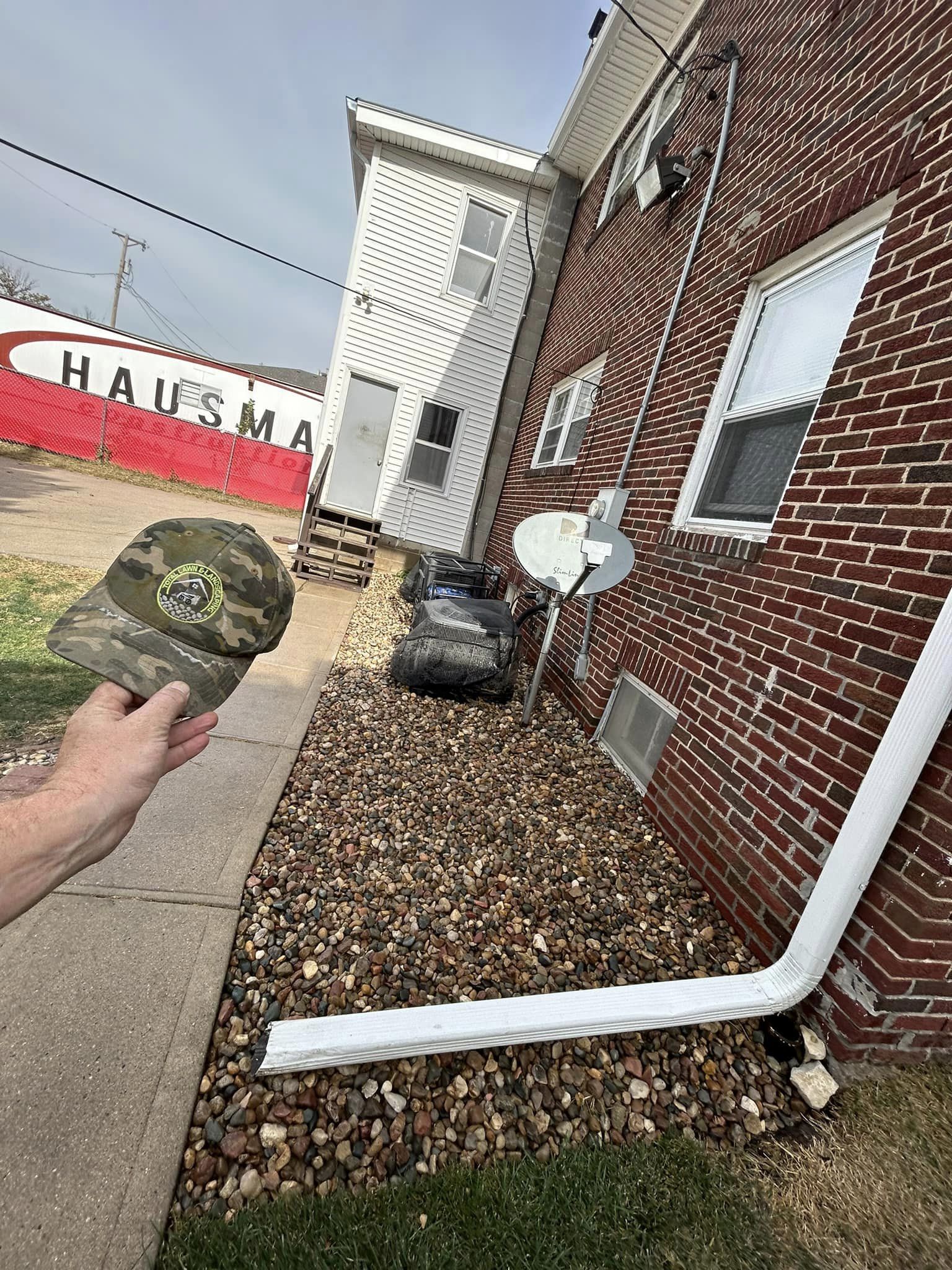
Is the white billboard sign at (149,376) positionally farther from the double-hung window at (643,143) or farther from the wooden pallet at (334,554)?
the double-hung window at (643,143)

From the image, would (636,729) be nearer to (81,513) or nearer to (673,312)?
(673,312)

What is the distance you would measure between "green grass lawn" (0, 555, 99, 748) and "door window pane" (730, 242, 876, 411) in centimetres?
426

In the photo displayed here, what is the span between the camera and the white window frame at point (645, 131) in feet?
17.0

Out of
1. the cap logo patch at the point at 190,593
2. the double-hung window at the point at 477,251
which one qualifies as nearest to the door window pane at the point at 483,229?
the double-hung window at the point at 477,251

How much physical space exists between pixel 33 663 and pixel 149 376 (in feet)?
60.7

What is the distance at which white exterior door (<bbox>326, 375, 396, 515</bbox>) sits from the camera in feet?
28.6

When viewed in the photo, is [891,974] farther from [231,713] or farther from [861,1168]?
[231,713]

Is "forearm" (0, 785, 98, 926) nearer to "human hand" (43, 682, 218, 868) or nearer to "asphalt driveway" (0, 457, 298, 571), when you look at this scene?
"human hand" (43, 682, 218, 868)

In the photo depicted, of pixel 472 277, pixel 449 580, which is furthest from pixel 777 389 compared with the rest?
pixel 472 277

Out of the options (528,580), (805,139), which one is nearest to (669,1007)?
(805,139)

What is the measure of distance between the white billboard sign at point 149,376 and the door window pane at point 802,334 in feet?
54.9

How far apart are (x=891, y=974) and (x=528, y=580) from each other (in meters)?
5.11

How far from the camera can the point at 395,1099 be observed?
1.50m

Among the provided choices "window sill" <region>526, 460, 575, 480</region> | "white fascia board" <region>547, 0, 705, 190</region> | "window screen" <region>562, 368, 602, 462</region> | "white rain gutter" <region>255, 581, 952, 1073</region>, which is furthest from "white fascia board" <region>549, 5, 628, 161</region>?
"white rain gutter" <region>255, 581, 952, 1073</region>
